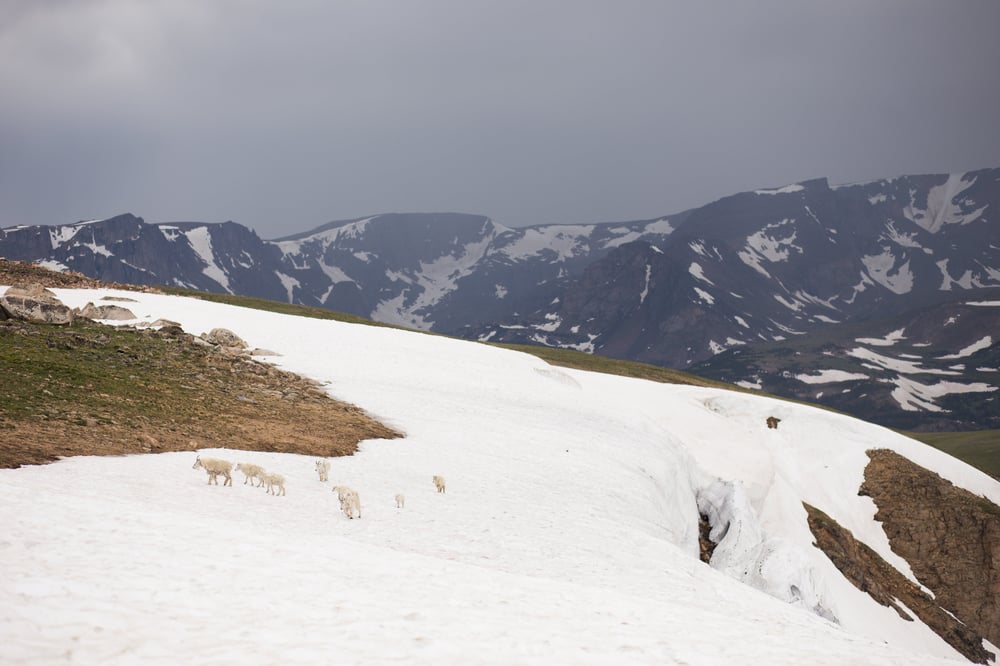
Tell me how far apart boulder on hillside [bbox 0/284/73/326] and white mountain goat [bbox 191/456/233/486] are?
837 inches

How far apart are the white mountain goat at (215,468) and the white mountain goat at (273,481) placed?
1057 millimetres

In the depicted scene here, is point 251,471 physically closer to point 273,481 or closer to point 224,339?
point 273,481

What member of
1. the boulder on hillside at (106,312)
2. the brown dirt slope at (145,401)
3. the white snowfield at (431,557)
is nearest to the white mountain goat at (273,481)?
the white snowfield at (431,557)

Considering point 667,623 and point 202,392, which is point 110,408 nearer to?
point 202,392

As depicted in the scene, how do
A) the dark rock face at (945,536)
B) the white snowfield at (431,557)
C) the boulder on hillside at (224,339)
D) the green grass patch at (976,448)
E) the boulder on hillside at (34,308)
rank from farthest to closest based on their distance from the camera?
1. the green grass patch at (976,448)
2. the dark rock face at (945,536)
3. the boulder on hillside at (224,339)
4. the boulder on hillside at (34,308)
5. the white snowfield at (431,557)

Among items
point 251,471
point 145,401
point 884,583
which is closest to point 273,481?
point 251,471

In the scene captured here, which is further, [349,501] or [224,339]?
[224,339]

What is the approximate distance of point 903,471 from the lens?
5888 centimetres

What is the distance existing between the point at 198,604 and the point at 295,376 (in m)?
29.3

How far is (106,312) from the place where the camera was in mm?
43938

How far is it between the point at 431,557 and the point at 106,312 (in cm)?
3617

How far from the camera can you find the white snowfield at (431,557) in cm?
1097

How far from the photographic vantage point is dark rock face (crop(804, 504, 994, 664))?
4656 cm

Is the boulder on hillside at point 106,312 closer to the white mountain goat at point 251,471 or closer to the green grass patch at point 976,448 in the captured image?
the white mountain goat at point 251,471
